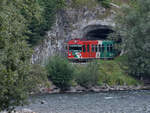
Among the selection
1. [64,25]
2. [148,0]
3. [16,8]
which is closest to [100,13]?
[64,25]

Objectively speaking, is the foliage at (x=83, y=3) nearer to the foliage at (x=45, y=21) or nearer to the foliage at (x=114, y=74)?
the foliage at (x=45, y=21)

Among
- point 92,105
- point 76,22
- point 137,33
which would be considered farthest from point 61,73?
Result: point 76,22

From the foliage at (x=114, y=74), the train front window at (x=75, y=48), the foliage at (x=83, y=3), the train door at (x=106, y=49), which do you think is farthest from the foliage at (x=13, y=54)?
the foliage at (x=83, y=3)

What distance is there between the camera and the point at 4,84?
561 inches

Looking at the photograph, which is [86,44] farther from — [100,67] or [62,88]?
[62,88]

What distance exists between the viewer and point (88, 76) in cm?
4662

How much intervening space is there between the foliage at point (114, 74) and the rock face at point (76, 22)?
7998 mm

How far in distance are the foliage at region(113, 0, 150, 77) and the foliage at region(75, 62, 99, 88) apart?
527 cm

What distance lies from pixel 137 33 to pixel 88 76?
870cm

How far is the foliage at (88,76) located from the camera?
153 ft

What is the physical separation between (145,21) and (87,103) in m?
16.5

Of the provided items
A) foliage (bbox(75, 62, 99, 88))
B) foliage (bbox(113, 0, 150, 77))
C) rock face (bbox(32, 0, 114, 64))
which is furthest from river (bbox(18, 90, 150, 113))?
rock face (bbox(32, 0, 114, 64))

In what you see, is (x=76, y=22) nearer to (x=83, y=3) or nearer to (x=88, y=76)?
(x=83, y=3)

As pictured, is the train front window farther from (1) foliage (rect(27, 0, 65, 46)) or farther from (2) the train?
(1) foliage (rect(27, 0, 65, 46))
